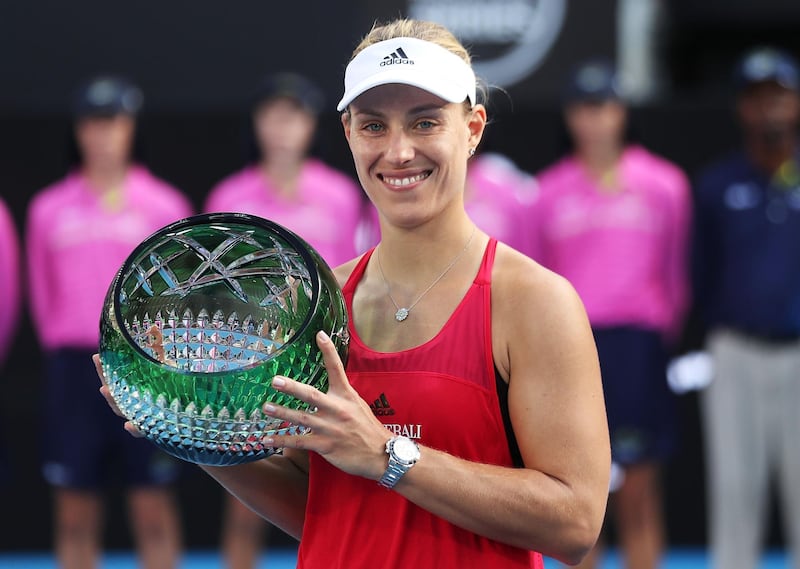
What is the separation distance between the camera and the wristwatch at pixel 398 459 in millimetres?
1635

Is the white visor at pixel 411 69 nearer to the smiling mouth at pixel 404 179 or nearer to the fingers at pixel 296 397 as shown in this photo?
the smiling mouth at pixel 404 179

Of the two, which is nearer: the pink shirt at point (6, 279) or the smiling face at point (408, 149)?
the smiling face at point (408, 149)

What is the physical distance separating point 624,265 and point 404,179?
11.2ft

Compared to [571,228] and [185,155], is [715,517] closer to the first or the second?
[571,228]

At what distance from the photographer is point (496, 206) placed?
17.2 ft

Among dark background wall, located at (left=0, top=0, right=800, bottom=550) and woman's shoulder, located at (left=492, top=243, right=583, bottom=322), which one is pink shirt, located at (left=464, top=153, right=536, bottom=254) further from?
woman's shoulder, located at (left=492, top=243, right=583, bottom=322)

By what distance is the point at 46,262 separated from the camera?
5195 millimetres

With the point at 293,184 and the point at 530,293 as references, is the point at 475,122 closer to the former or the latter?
the point at 530,293

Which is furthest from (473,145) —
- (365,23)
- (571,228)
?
(365,23)

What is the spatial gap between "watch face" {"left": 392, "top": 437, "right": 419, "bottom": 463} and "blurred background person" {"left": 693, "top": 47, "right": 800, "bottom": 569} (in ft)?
11.9

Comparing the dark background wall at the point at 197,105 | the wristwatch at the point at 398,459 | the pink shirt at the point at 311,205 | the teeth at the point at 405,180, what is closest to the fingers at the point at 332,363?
the wristwatch at the point at 398,459

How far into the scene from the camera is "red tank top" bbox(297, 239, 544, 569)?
1.79 meters

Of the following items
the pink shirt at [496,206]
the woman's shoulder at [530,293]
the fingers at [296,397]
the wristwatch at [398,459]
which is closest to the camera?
the fingers at [296,397]

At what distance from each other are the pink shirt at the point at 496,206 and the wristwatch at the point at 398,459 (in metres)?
3.47
